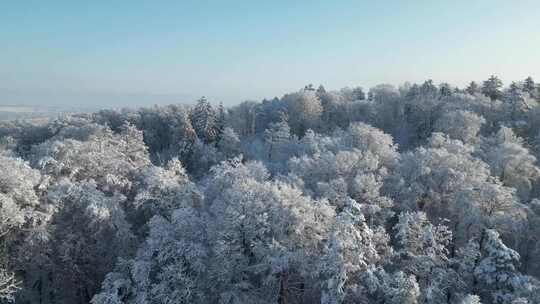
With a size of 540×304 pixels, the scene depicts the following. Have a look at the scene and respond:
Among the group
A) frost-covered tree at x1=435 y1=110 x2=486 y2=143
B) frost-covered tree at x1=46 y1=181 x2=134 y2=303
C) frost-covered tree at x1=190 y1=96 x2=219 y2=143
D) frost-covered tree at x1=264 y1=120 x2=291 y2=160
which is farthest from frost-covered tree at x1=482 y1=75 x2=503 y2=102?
frost-covered tree at x1=46 y1=181 x2=134 y2=303

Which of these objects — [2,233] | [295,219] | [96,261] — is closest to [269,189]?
[295,219]

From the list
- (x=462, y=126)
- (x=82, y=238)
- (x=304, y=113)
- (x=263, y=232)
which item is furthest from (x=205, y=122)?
(x=263, y=232)

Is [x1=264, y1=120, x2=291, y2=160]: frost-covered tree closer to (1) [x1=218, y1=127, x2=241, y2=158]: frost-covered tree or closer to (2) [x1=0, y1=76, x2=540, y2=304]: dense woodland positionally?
(1) [x1=218, y1=127, x2=241, y2=158]: frost-covered tree

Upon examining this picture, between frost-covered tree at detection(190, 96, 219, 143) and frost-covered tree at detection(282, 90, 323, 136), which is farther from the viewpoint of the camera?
frost-covered tree at detection(282, 90, 323, 136)

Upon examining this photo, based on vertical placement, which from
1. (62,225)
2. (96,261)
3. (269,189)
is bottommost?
(96,261)

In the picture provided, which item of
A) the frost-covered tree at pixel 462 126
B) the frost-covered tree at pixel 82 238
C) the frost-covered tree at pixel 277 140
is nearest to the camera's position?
the frost-covered tree at pixel 82 238

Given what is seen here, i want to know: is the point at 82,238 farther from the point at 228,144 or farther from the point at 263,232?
the point at 228,144

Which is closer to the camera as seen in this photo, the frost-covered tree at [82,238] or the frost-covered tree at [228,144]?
the frost-covered tree at [82,238]

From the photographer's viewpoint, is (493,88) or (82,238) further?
(493,88)

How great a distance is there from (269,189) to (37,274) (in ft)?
55.6

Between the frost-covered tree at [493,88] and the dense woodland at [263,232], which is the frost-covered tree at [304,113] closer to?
the frost-covered tree at [493,88]

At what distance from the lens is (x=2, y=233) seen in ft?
87.3

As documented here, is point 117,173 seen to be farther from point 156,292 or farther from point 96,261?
point 156,292

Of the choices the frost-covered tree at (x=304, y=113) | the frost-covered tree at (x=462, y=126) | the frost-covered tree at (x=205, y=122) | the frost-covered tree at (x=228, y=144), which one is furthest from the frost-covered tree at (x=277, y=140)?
the frost-covered tree at (x=462, y=126)
